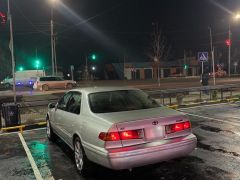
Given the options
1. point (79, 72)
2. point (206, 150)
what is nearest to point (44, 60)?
point (79, 72)

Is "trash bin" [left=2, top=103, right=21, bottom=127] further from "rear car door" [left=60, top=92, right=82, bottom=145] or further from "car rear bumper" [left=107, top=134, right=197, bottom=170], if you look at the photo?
"car rear bumper" [left=107, top=134, right=197, bottom=170]

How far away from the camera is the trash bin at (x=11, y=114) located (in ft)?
37.2

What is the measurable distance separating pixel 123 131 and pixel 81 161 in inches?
49.4

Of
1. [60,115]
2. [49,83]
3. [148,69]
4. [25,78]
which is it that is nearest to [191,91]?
[60,115]

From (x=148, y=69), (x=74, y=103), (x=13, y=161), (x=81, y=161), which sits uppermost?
(x=148, y=69)

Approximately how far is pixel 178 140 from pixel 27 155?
384 cm

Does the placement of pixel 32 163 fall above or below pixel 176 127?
below

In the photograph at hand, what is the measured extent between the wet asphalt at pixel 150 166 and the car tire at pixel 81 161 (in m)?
0.09

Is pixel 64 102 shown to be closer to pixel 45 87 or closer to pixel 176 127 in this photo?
pixel 176 127

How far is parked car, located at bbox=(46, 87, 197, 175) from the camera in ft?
16.9

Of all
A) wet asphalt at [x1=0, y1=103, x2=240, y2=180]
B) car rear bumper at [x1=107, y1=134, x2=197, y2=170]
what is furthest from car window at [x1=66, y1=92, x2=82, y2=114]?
car rear bumper at [x1=107, y1=134, x2=197, y2=170]

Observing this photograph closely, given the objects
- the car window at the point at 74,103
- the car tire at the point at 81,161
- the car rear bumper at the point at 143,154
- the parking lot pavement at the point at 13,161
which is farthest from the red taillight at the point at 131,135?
the parking lot pavement at the point at 13,161

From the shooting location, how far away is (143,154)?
16.8 ft

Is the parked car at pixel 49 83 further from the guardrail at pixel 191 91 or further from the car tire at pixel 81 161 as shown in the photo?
the car tire at pixel 81 161
